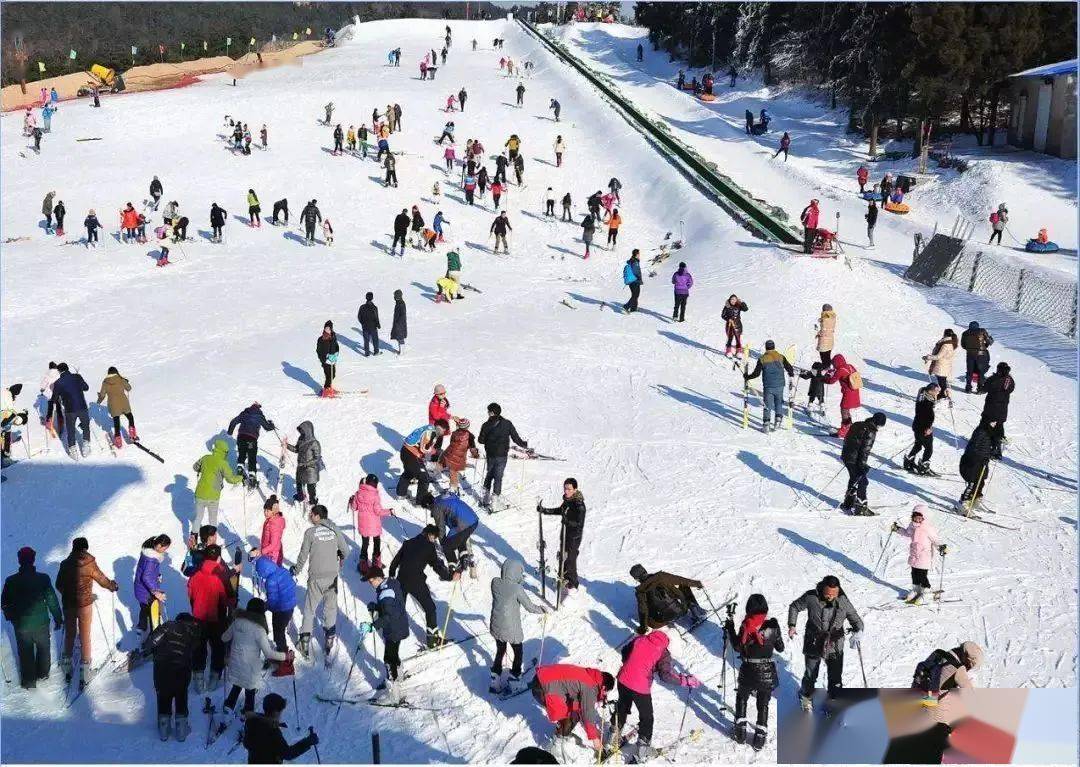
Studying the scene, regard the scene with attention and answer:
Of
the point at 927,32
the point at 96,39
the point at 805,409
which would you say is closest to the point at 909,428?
the point at 805,409

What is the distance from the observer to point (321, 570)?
905 cm

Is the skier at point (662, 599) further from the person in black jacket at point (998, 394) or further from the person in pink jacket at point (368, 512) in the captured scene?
the person in black jacket at point (998, 394)

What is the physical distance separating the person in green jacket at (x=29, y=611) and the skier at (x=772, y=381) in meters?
9.31

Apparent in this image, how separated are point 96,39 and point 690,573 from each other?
116m

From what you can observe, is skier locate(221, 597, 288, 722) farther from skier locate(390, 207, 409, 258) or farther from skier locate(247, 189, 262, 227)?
skier locate(247, 189, 262, 227)

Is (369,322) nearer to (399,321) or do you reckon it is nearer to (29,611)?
(399,321)

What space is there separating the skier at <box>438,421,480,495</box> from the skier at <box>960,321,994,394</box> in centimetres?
817

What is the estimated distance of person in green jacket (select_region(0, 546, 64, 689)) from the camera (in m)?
8.61

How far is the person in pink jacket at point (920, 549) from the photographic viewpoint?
9516 millimetres

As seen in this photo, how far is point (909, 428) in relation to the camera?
14305 mm

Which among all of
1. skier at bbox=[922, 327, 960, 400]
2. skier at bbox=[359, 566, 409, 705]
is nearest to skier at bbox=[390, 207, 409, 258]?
skier at bbox=[922, 327, 960, 400]

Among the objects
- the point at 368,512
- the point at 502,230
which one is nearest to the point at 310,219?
the point at 502,230

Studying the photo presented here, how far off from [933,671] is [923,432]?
534cm

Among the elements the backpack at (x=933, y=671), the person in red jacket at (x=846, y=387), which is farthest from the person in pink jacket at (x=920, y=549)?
the person in red jacket at (x=846, y=387)
